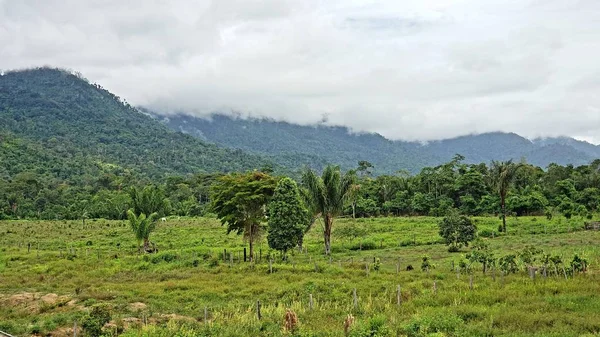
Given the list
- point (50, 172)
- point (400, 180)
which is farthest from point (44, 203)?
point (400, 180)

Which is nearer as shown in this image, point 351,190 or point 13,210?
point 351,190

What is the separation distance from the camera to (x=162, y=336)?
556 inches

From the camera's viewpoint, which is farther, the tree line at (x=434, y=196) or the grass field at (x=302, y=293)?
the tree line at (x=434, y=196)

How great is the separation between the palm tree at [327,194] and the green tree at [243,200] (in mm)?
4395

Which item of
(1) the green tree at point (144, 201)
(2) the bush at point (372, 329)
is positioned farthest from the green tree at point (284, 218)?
(2) the bush at point (372, 329)

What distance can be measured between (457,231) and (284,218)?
14720 millimetres

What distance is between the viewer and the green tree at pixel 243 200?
3425 cm

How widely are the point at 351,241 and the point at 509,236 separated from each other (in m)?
15.6

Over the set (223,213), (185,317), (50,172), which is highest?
(50,172)

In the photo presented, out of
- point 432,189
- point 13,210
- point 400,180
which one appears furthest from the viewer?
point 13,210

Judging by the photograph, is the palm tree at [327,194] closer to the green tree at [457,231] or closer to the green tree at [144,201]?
the green tree at [457,231]

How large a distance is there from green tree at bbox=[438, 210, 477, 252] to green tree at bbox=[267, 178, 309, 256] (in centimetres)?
1267

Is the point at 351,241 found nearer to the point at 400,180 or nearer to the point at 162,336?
the point at 162,336

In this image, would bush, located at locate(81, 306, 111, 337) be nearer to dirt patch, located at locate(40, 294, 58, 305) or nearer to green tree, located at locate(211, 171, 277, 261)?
dirt patch, located at locate(40, 294, 58, 305)
